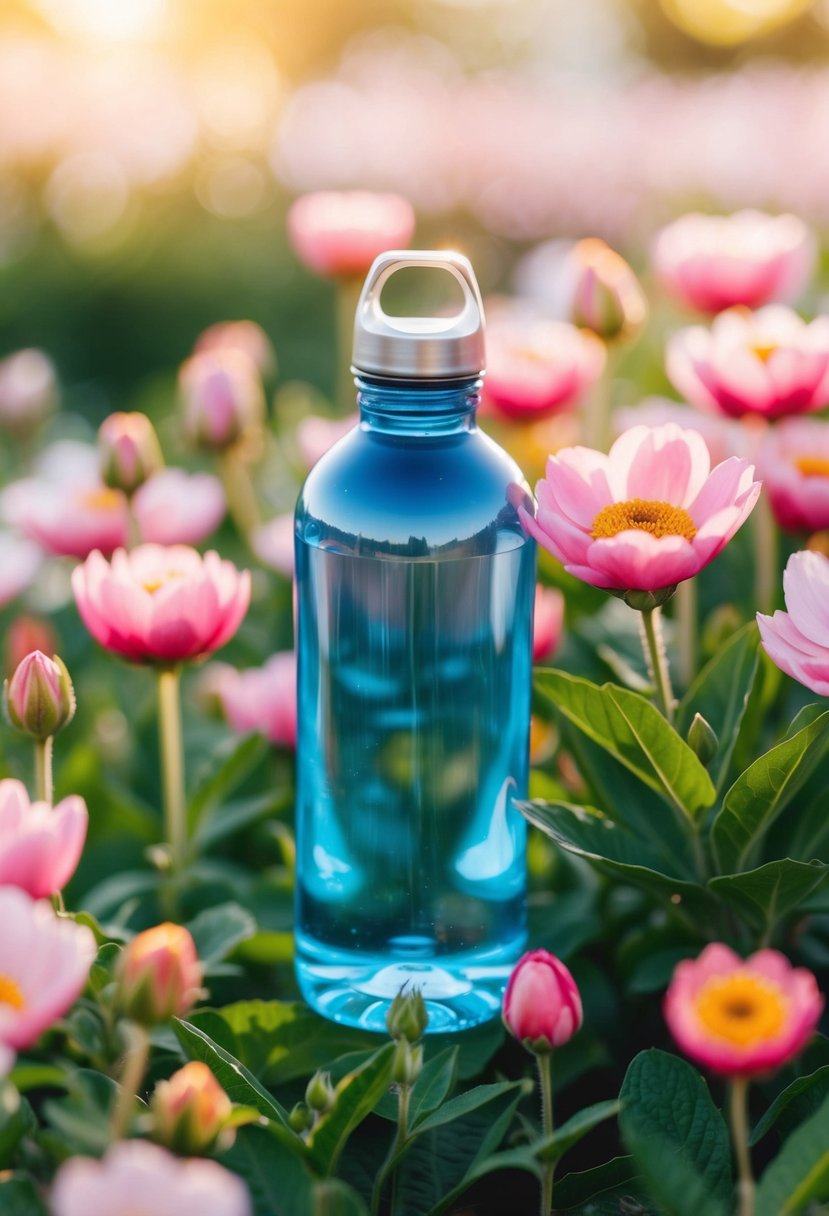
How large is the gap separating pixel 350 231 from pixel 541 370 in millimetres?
420

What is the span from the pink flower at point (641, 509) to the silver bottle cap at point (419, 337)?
0.09 m

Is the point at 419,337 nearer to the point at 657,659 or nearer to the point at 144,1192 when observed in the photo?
the point at 657,659

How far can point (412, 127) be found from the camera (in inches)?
197

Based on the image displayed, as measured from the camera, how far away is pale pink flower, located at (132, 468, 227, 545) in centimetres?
143

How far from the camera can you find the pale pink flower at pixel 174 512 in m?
1.43

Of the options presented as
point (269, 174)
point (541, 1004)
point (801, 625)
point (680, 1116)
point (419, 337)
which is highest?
point (419, 337)

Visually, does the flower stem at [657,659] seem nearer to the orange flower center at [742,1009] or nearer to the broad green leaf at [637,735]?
the broad green leaf at [637,735]

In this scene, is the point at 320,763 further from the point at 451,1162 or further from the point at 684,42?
the point at 684,42

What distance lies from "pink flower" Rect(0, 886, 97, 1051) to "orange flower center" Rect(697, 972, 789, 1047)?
0.31 meters

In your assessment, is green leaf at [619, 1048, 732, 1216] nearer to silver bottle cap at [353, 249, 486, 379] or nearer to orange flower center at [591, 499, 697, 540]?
orange flower center at [591, 499, 697, 540]

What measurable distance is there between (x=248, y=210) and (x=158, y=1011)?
4.30 meters

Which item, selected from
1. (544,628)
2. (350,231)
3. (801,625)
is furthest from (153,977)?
(350,231)

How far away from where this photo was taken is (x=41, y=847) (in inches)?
31.1

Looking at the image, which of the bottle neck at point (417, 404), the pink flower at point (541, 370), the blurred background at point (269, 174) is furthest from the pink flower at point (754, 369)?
the blurred background at point (269, 174)
